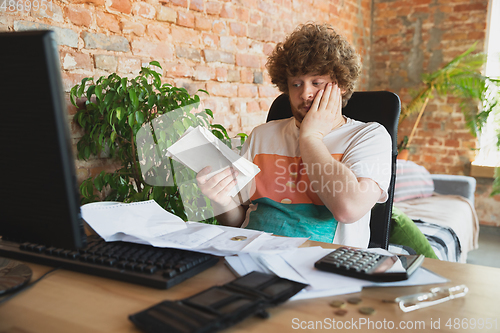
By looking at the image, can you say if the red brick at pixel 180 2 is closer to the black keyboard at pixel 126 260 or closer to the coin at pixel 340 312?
the black keyboard at pixel 126 260

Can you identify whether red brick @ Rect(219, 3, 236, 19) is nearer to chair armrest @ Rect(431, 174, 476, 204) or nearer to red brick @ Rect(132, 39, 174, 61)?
red brick @ Rect(132, 39, 174, 61)

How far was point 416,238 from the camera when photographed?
190 cm

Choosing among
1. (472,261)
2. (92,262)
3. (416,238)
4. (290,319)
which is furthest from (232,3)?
(472,261)

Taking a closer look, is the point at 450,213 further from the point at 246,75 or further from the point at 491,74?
the point at 491,74

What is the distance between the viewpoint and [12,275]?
0.71 metres

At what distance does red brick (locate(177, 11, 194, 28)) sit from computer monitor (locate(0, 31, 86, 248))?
1778mm

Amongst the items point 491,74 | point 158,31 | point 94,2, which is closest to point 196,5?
point 158,31

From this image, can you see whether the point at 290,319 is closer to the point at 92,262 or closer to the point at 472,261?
the point at 92,262

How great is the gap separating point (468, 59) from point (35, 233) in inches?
163

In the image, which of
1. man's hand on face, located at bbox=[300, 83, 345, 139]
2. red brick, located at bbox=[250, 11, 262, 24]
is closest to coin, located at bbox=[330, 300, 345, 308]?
man's hand on face, located at bbox=[300, 83, 345, 139]

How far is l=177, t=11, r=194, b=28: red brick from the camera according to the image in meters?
2.18

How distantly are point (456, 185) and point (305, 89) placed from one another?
7.81 ft

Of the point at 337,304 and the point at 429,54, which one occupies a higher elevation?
the point at 429,54

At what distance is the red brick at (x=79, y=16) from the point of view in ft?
5.43
